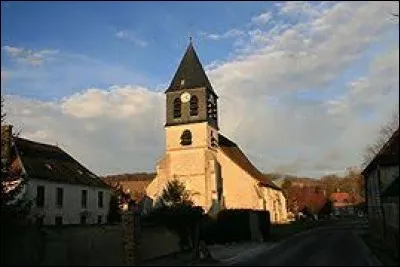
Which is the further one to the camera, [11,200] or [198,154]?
[198,154]

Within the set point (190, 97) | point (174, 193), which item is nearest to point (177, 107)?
point (190, 97)

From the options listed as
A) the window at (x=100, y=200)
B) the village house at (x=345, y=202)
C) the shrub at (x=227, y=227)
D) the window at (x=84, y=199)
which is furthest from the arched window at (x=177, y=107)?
the village house at (x=345, y=202)

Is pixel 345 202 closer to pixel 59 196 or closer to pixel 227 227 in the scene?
pixel 59 196

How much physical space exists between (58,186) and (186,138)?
603 inches

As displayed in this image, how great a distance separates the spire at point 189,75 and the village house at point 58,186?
12.8 meters

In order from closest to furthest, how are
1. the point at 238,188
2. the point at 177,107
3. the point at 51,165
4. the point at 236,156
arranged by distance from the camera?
the point at 51,165, the point at 177,107, the point at 238,188, the point at 236,156

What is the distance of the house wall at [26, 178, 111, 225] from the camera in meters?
41.5

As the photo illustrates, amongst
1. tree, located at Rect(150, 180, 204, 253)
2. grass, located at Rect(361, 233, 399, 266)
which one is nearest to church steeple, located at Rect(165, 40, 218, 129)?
tree, located at Rect(150, 180, 204, 253)

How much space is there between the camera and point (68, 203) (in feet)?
149

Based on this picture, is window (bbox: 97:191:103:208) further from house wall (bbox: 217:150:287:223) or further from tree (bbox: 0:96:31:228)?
tree (bbox: 0:96:31:228)

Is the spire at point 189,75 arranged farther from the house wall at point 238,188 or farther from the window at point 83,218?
the window at point 83,218

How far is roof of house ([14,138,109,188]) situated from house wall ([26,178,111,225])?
466 millimetres

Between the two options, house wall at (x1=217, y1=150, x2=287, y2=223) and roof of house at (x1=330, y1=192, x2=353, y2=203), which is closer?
house wall at (x1=217, y1=150, x2=287, y2=223)

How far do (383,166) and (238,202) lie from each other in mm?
28293
